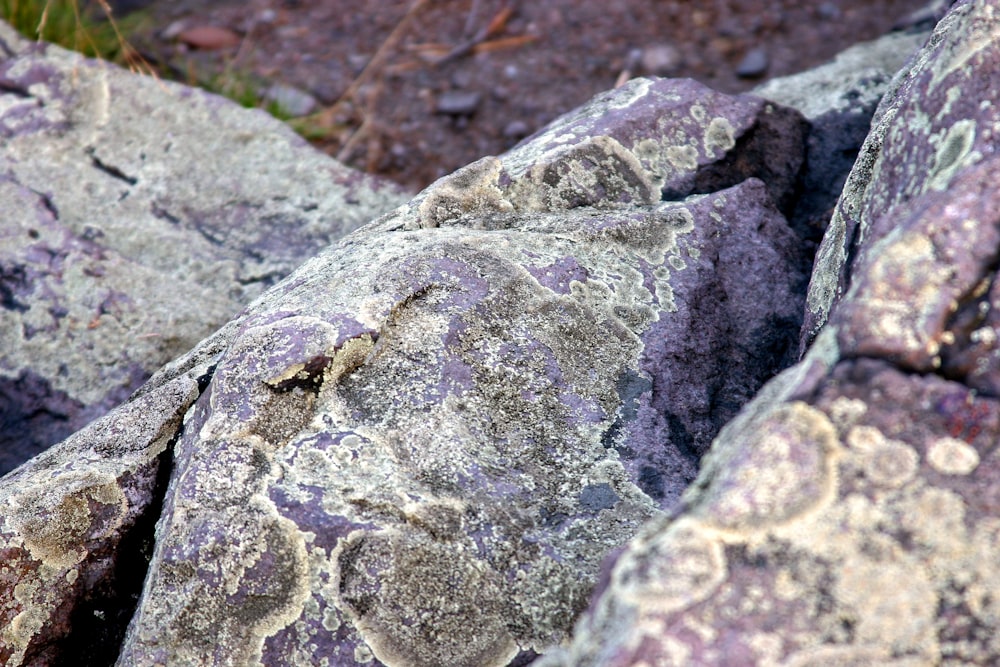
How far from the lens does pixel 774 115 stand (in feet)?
7.41

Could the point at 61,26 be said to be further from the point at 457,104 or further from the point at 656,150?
the point at 656,150

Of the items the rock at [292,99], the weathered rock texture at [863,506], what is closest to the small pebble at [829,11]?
the rock at [292,99]

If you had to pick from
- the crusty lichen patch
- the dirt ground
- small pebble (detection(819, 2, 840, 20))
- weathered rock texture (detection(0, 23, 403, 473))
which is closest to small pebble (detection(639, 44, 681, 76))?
the dirt ground

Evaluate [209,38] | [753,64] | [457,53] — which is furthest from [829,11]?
[209,38]

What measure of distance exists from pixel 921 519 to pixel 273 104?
123 inches

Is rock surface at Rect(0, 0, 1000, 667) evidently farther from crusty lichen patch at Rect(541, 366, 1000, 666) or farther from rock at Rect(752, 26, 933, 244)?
rock at Rect(752, 26, 933, 244)

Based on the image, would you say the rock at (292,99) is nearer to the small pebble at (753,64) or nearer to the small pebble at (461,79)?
the small pebble at (461,79)

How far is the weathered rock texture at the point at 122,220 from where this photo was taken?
2.33m

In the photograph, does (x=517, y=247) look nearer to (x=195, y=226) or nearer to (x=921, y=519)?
(x=921, y=519)

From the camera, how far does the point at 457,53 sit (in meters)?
4.07

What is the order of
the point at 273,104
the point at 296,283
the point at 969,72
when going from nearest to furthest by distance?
the point at 969,72
the point at 296,283
the point at 273,104

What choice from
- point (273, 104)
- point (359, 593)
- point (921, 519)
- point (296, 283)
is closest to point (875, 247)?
point (921, 519)

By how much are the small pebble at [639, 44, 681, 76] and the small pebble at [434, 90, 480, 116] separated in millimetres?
729

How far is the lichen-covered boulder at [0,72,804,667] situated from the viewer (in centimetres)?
136
